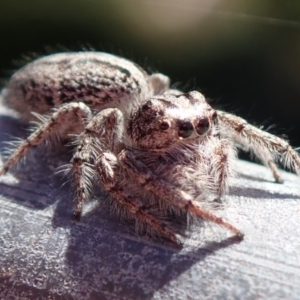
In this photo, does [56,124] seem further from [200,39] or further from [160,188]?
[200,39]

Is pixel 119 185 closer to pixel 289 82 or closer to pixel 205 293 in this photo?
pixel 205 293

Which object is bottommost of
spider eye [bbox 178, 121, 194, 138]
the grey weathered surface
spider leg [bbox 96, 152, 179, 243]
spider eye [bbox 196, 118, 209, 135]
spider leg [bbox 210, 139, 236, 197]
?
the grey weathered surface

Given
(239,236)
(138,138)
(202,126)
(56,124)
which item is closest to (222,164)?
(202,126)

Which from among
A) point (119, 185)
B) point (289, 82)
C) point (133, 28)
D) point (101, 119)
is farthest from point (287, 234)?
point (133, 28)

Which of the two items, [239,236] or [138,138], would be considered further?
[138,138]

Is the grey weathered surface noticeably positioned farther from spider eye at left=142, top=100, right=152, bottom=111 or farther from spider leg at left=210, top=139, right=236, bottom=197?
spider eye at left=142, top=100, right=152, bottom=111

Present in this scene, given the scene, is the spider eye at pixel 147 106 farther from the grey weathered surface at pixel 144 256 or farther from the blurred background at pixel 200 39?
the blurred background at pixel 200 39

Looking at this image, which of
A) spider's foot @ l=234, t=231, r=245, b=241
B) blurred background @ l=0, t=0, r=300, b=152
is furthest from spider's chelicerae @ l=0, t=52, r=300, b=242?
blurred background @ l=0, t=0, r=300, b=152
